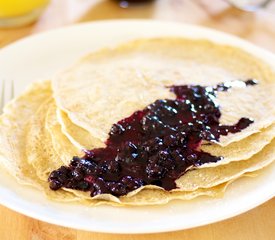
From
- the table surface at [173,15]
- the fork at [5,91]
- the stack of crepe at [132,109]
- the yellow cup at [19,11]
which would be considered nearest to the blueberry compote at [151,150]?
the stack of crepe at [132,109]

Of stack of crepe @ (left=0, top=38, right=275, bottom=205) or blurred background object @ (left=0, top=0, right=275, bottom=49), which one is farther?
blurred background object @ (left=0, top=0, right=275, bottom=49)

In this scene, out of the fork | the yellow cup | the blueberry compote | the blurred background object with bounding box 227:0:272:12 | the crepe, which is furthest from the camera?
the blurred background object with bounding box 227:0:272:12

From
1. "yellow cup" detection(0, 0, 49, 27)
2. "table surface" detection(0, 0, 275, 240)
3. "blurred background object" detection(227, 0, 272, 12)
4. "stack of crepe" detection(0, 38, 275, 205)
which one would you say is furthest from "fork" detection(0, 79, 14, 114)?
"blurred background object" detection(227, 0, 272, 12)

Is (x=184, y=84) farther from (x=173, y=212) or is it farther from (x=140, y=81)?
(x=173, y=212)

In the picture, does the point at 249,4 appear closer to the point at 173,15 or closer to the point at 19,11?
the point at 173,15

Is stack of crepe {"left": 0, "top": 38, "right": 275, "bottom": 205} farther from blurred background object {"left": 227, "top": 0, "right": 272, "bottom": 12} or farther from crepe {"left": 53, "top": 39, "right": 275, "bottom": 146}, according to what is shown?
blurred background object {"left": 227, "top": 0, "right": 272, "bottom": 12}

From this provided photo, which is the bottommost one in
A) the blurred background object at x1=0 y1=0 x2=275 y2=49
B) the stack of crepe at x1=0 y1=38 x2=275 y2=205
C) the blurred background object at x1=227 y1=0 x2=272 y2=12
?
the blurred background object at x1=0 y1=0 x2=275 y2=49

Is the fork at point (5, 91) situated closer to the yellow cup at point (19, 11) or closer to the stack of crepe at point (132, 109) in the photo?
the stack of crepe at point (132, 109)

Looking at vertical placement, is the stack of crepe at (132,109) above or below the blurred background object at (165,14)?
above

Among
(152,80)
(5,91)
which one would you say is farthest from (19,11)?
(152,80)
